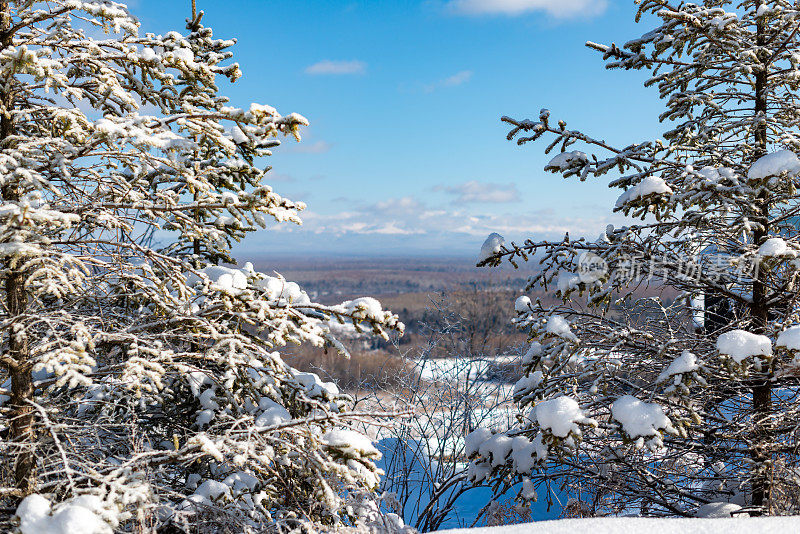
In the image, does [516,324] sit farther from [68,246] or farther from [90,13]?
[90,13]

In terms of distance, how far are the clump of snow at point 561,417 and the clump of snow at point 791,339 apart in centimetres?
155

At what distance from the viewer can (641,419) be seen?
3.83 m

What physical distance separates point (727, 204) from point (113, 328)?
214 inches

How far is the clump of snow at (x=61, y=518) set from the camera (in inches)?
87.8

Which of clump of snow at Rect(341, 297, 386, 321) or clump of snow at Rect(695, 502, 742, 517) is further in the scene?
clump of snow at Rect(695, 502, 742, 517)

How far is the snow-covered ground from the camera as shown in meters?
3.42

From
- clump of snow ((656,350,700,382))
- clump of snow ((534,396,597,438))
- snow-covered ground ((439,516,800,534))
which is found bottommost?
snow-covered ground ((439,516,800,534))

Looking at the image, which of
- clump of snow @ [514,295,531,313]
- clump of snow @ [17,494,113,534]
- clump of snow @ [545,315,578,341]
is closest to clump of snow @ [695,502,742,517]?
clump of snow @ [545,315,578,341]

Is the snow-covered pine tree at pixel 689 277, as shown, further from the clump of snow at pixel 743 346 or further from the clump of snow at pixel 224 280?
the clump of snow at pixel 224 280

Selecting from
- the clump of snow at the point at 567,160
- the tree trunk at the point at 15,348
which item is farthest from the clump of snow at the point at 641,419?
the tree trunk at the point at 15,348

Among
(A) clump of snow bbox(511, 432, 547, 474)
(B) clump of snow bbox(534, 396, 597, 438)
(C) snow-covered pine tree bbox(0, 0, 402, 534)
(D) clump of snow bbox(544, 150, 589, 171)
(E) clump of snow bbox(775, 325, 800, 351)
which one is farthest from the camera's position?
(D) clump of snow bbox(544, 150, 589, 171)

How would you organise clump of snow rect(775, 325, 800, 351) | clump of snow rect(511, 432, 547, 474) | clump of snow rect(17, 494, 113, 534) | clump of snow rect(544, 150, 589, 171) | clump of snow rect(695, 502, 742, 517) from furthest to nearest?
clump of snow rect(544, 150, 589, 171)
clump of snow rect(511, 432, 547, 474)
clump of snow rect(695, 502, 742, 517)
clump of snow rect(775, 325, 800, 351)
clump of snow rect(17, 494, 113, 534)

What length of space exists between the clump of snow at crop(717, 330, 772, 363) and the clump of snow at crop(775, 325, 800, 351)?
0.10m

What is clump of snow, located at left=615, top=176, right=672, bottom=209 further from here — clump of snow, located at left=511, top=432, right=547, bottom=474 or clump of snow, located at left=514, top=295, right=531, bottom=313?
clump of snow, located at left=511, top=432, right=547, bottom=474
